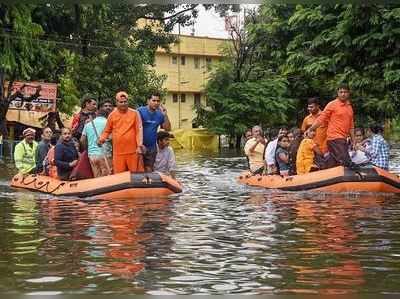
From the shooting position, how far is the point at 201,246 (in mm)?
8828

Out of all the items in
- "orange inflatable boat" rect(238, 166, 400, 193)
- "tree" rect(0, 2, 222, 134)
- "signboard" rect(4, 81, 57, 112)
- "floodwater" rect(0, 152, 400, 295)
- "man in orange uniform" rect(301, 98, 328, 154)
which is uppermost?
"tree" rect(0, 2, 222, 134)

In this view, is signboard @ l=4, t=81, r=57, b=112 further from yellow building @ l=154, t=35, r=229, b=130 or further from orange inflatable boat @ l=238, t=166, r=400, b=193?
yellow building @ l=154, t=35, r=229, b=130

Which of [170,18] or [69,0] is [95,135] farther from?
[170,18]

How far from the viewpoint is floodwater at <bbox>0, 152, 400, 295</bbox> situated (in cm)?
669

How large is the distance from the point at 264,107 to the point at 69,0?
133 ft

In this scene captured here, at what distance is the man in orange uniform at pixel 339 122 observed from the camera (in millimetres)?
15028

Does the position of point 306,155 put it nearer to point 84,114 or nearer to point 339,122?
point 339,122

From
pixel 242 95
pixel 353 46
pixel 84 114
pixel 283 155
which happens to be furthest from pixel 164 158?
pixel 242 95

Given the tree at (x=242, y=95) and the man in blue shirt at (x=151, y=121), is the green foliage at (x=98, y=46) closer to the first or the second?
the tree at (x=242, y=95)

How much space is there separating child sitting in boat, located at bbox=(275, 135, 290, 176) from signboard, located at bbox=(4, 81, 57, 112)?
1696 centimetres

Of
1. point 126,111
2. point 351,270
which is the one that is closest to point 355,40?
point 126,111

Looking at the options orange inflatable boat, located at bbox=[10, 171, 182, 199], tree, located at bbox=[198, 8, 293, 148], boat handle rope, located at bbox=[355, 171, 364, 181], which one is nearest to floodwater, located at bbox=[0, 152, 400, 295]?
orange inflatable boat, located at bbox=[10, 171, 182, 199]

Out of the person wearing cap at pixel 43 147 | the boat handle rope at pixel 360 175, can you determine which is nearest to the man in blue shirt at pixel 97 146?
the person wearing cap at pixel 43 147

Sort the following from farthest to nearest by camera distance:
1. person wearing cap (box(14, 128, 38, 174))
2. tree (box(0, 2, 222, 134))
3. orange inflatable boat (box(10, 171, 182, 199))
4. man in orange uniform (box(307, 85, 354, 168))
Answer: tree (box(0, 2, 222, 134)) → person wearing cap (box(14, 128, 38, 174)) → man in orange uniform (box(307, 85, 354, 168)) → orange inflatable boat (box(10, 171, 182, 199))
